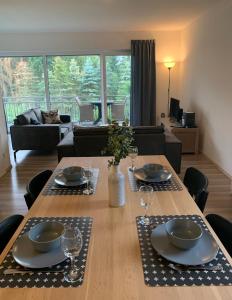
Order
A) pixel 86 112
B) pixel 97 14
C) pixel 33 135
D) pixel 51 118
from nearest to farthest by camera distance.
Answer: pixel 97 14
pixel 33 135
pixel 51 118
pixel 86 112

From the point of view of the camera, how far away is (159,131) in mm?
3699

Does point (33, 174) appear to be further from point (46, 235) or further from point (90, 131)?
point (46, 235)

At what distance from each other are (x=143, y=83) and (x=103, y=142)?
133 inches

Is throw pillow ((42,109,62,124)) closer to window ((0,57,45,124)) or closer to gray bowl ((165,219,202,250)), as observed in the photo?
window ((0,57,45,124))

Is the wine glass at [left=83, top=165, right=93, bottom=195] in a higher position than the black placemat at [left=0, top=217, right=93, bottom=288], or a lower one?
higher

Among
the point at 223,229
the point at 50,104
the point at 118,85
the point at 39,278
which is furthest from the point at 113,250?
the point at 50,104

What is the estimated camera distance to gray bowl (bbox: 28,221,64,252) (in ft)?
3.62

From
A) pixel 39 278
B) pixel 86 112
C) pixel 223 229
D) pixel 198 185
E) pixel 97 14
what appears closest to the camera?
pixel 39 278

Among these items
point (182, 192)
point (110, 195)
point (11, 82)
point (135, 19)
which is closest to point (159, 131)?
point (182, 192)

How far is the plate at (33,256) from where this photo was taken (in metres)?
1.04

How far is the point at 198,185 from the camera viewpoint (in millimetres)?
1956

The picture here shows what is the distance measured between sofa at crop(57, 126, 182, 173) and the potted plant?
2.18 m

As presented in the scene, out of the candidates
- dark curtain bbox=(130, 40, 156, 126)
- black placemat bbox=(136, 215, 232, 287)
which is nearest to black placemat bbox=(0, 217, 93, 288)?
black placemat bbox=(136, 215, 232, 287)

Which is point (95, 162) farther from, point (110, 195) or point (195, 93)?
point (195, 93)
